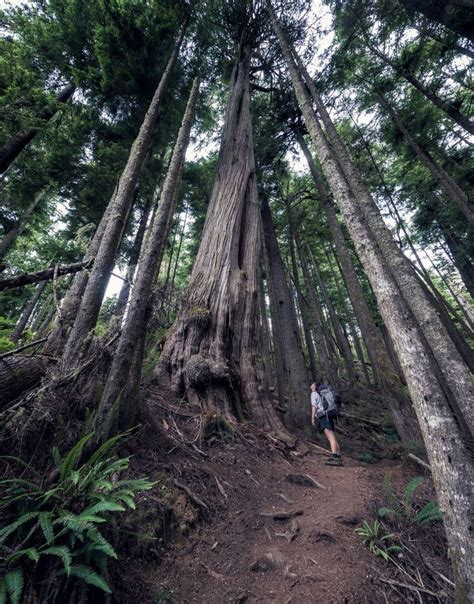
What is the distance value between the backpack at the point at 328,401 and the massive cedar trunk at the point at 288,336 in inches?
39.9

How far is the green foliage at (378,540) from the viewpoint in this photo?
6.86 ft

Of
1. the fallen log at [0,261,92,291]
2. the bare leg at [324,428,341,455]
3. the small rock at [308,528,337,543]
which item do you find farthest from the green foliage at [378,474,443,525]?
the fallen log at [0,261,92,291]

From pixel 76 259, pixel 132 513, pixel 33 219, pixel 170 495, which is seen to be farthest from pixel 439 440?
pixel 33 219

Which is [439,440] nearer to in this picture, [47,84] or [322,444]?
[322,444]

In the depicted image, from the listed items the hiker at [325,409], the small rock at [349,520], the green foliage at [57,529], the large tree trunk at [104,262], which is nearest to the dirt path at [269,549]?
the small rock at [349,520]

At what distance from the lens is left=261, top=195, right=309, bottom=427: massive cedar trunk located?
659 cm

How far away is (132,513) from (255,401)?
267cm

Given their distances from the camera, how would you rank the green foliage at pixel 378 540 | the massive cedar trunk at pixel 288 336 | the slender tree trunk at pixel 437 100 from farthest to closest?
the slender tree trunk at pixel 437 100 → the massive cedar trunk at pixel 288 336 → the green foliage at pixel 378 540

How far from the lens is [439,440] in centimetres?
210

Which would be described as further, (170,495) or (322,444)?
(322,444)

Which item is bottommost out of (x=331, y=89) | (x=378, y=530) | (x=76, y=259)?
(x=378, y=530)

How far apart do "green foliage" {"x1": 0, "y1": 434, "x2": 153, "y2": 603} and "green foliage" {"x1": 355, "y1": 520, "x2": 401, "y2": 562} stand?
6.66ft

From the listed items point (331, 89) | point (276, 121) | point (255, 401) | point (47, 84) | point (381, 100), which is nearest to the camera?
point (255, 401)

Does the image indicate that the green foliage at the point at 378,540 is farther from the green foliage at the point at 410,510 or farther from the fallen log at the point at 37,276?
the fallen log at the point at 37,276
